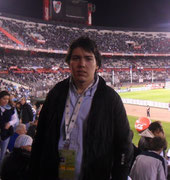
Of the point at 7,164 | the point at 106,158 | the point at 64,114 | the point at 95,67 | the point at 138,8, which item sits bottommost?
the point at 7,164

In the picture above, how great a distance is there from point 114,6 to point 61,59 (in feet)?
74.7

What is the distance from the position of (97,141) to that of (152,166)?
1.44 meters

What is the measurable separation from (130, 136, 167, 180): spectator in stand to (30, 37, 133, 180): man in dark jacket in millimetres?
1130

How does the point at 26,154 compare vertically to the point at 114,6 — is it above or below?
below

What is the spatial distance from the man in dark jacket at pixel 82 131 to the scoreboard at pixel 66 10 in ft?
132

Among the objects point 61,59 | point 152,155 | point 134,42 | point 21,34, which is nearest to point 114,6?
point 134,42

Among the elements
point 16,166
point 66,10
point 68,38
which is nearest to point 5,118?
point 16,166

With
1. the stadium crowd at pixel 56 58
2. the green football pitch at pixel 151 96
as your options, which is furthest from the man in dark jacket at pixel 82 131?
the green football pitch at pixel 151 96

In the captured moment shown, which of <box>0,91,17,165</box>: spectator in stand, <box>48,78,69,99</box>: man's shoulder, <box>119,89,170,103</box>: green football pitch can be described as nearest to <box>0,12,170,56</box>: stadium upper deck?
<box>119,89,170,103</box>: green football pitch

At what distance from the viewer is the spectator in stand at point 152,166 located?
2660 mm

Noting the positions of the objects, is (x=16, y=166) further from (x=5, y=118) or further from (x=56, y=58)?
(x=56, y=58)

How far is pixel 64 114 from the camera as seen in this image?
5.53ft

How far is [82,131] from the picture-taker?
1.63m

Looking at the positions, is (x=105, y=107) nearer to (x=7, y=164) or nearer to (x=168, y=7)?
(x=7, y=164)
